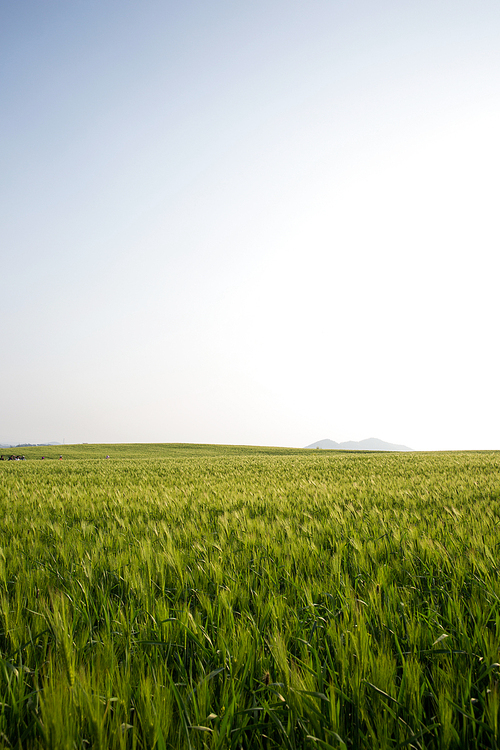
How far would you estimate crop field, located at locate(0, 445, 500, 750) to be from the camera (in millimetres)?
1082

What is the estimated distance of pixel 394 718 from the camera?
43.7 inches

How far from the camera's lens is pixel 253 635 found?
5.21 feet

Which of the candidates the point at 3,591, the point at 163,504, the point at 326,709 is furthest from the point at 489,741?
the point at 163,504

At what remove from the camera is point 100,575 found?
237 centimetres

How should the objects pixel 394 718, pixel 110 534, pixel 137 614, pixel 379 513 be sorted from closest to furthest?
pixel 394 718 < pixel 137 614 < pixel 110 534 < pixel 379 513

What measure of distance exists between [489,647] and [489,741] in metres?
0.33

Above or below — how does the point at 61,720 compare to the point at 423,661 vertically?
above

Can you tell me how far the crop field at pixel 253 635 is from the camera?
42.6 inches

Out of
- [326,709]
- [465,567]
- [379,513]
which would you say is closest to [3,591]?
[326,709]

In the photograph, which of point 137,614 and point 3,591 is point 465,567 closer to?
point 137,614

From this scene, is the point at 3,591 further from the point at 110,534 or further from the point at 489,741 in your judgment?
the point at 489,741

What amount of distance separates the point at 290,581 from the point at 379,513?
2.02 meters

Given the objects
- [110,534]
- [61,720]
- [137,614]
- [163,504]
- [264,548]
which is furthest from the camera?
[163,504]

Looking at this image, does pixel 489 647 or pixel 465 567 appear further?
pixel 465 567
